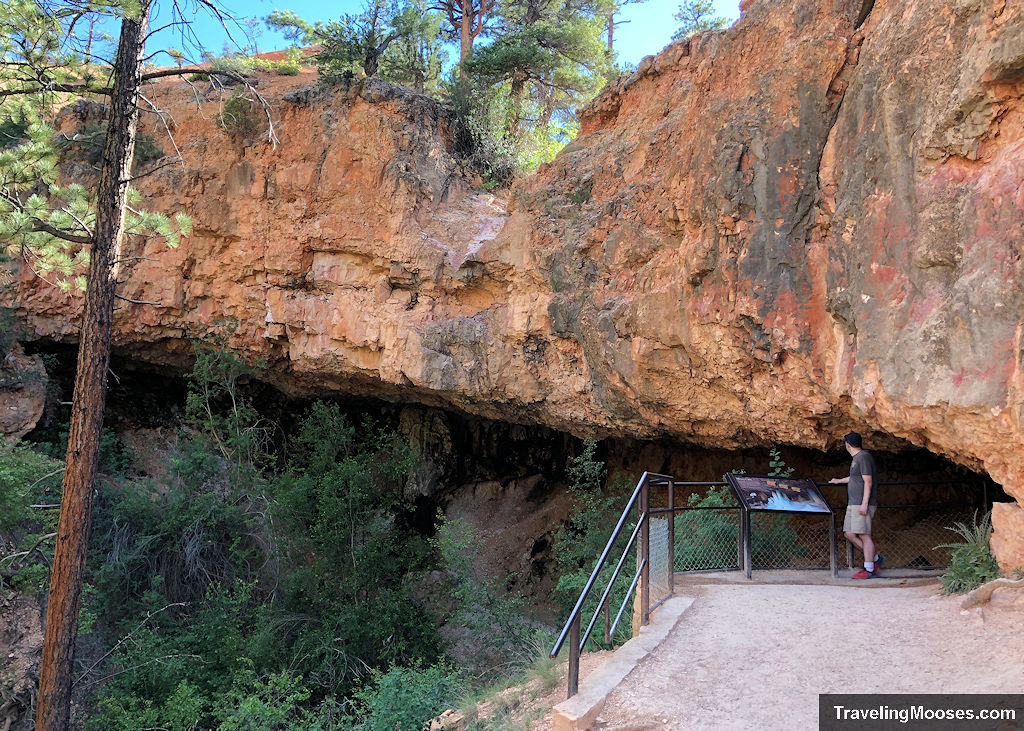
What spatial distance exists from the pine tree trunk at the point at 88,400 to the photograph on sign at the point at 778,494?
6585 millimetres

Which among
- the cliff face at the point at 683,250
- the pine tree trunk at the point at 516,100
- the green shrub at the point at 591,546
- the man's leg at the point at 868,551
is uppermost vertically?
the pine tree trunk at the point at 516,100

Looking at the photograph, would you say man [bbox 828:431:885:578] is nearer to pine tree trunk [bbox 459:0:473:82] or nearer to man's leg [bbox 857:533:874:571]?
man's leg [bbox 857:533:874:571]

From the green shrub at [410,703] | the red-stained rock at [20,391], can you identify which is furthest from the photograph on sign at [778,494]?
the red-stained rock at [20,391]

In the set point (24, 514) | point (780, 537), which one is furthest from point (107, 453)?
point (780, 537)

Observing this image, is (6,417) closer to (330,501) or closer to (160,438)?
(160,438)

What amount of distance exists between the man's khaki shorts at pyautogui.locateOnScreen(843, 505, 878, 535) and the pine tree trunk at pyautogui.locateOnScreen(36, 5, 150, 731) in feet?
25.1

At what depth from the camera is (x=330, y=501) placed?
11141 mm

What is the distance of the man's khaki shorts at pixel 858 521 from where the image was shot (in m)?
6.70

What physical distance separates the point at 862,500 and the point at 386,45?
11420mm

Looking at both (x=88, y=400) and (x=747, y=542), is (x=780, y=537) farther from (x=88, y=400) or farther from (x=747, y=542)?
(x=88, y=400)

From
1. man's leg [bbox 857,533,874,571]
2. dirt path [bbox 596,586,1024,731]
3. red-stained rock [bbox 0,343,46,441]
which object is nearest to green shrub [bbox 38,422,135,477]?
red-stained rock [bbox 0,343,46,441]

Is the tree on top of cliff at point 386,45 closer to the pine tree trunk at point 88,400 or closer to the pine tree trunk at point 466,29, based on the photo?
the pine tree trunk at point 466,29

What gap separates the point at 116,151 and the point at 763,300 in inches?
273

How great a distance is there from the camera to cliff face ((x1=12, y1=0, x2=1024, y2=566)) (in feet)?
17.5
